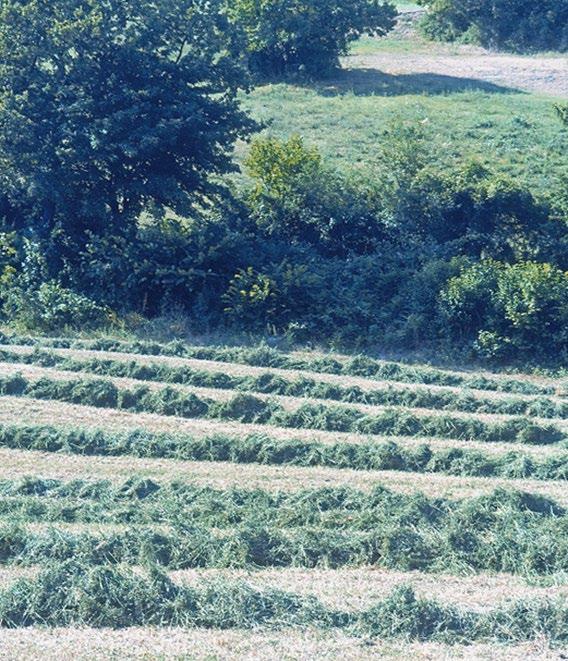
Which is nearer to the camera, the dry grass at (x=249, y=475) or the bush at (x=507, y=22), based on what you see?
the dry grass at (x=249, y=475)

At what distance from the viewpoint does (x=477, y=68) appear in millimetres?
38781

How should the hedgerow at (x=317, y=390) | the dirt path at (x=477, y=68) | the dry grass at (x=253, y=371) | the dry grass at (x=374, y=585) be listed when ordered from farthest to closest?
the dirt path at (x=477, y=68) → the dry grass at (x=253, y=371) → the hedgerow at (x=317, y=390) → the dry grass at (x=374, y=585)

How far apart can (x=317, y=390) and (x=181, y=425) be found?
7.71 ft

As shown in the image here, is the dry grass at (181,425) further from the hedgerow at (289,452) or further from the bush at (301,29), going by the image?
the bush at (301,29)

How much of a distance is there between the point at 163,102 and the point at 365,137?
9760 millimetres

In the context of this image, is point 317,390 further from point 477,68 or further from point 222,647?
point 477,68

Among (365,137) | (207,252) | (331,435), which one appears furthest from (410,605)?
(365,137)

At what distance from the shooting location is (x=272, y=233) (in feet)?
72.3

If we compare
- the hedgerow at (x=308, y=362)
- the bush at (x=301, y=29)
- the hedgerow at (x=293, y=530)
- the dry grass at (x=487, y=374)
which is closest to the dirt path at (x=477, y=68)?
the bush at (x=301, y=29)

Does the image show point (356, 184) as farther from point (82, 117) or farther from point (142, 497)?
point (142, 497)

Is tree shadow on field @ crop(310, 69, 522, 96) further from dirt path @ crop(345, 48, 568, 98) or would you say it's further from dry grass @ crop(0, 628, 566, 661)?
dry grass @ crop(0, 628, 566, 661)

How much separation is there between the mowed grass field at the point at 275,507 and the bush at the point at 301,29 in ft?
64.7

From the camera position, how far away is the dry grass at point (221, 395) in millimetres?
15617

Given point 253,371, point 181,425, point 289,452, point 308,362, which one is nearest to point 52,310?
point 253,371
